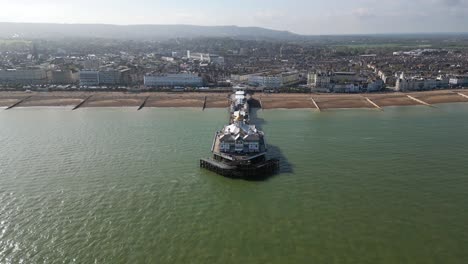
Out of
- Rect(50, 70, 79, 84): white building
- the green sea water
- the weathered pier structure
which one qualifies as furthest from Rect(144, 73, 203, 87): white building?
the weathered pier structure

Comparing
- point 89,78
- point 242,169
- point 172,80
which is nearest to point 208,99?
point 172,80

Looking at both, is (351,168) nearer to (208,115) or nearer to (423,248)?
(423,248)

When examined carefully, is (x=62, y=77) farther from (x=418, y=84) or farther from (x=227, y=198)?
(x=418, y=84)

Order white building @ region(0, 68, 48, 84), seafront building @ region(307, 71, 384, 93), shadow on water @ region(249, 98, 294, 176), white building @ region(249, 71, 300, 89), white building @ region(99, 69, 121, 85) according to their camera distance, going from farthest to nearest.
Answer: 1. white building @ region(0, 68, 48, 84)
2. white building @ region(99, 69, 121, 85)
3. white building @ region(249, 71, 300, 89)
4. seafront building @ region(307, 71, 384, 93)
5. shadow on water @ region(249, 98, 294, 176)

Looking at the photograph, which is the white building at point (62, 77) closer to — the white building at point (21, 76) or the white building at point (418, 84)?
the white building at point (21, 76)

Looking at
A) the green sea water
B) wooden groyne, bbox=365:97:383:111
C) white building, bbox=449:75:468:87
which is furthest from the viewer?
white building, bbox=449:75:468:87

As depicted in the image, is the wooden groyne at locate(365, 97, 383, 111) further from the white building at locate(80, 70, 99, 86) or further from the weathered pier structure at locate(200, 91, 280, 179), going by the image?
the white building at locate(80, 70, 99, 86)

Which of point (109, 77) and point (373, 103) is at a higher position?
point (109, 77)
